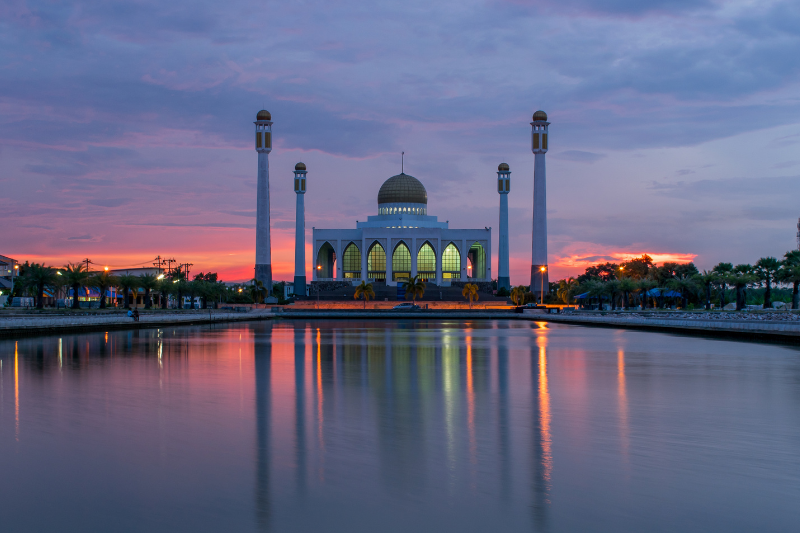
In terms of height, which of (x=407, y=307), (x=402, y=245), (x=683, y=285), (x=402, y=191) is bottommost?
(x=407, y=307)

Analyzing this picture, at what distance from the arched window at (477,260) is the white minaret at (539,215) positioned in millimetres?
13154

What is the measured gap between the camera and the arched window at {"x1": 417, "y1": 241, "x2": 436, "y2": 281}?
83.6m

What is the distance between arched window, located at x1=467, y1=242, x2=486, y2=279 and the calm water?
66338 mm

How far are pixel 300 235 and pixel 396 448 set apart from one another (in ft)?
233

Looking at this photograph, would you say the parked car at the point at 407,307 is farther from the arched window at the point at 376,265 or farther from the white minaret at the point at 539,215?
the arched window at the point at 376,265

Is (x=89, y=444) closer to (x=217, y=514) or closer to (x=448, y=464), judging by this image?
(x=217, y=514)

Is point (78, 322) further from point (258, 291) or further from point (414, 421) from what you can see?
point (258, 291)

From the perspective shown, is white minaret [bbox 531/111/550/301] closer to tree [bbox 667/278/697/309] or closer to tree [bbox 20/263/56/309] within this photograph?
tree [bbox 667/278/697/309]

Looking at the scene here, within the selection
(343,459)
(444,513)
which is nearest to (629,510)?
(444,513)

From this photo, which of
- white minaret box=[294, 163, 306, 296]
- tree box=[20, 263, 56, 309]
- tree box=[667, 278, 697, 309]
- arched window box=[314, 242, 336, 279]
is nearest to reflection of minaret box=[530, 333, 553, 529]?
tree box=[20, 263, 56, 309]

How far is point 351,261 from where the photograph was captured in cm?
8500

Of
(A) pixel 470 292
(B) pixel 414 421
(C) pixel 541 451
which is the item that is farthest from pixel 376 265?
(C) pixel 541 451

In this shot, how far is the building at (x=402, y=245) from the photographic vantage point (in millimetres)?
82500

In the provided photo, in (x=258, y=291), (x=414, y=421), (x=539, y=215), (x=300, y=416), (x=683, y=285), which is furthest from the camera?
(x=539, y=215)
